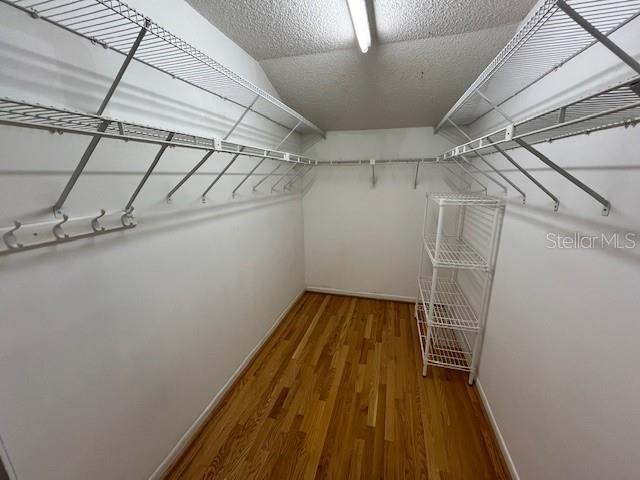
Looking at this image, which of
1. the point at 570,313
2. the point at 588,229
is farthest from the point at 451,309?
the point at 588,229

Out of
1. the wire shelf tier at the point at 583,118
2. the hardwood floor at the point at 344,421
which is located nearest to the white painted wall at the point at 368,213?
the hardwood floor at the point at 344,421

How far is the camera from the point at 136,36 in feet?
3.12

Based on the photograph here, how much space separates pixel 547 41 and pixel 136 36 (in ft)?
5.24

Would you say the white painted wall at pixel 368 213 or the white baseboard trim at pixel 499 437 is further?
the white painted wall at pixel 368 213

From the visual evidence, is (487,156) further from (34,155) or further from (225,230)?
(34,155)

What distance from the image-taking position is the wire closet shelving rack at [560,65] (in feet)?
1.87

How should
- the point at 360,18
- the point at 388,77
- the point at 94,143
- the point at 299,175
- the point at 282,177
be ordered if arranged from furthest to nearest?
1. the point at 299,175
2. the point at 282,177
3. the point at 388,77
4. the point at 360,18
5. the point at 94,143

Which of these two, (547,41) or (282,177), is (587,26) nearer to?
(547,41)

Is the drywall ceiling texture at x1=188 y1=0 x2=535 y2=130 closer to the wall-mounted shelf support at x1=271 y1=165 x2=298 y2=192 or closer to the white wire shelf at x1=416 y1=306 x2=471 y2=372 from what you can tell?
the wall-mounted shelf support at x1=271 y1=165 x2=298 y2=192

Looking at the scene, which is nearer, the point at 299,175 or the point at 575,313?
the point at 575,313

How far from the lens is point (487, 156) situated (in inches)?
79.7

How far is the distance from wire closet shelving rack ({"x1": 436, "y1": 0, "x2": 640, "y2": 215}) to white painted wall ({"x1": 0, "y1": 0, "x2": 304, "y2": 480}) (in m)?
1.43

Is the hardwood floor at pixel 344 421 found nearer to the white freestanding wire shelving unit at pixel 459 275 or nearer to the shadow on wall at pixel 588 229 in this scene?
the white freestanding wire shelving unit at pixel 459 275

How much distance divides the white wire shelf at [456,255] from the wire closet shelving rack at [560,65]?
78 cm
